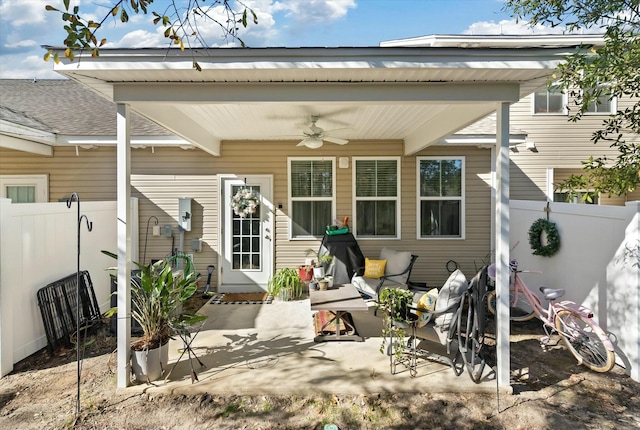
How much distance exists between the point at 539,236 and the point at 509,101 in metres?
2.62

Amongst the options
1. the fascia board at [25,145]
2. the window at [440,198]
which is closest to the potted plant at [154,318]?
the fascia board at [25,145]

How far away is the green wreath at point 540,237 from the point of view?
15.9 feet

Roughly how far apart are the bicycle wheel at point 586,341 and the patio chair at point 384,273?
7.01 ft

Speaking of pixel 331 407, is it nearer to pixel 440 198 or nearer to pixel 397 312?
pixel 397 312

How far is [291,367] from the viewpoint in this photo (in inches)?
142

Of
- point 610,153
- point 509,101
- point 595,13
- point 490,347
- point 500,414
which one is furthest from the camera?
point 610,153

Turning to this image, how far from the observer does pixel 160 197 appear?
22.3ft

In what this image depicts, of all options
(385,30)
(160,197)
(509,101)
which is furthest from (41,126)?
(509,101)

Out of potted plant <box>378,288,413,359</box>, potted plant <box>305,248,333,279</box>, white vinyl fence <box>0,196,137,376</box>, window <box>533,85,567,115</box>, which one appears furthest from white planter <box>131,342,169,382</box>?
window <box>533,85,567,115</box>

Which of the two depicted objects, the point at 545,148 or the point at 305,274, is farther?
the point at 545,148

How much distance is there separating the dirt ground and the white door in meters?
3.36

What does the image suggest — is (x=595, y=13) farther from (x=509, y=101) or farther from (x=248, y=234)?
(x=248, y=234)

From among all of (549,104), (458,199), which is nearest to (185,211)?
(458,199)

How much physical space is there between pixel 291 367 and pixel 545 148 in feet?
22.4
